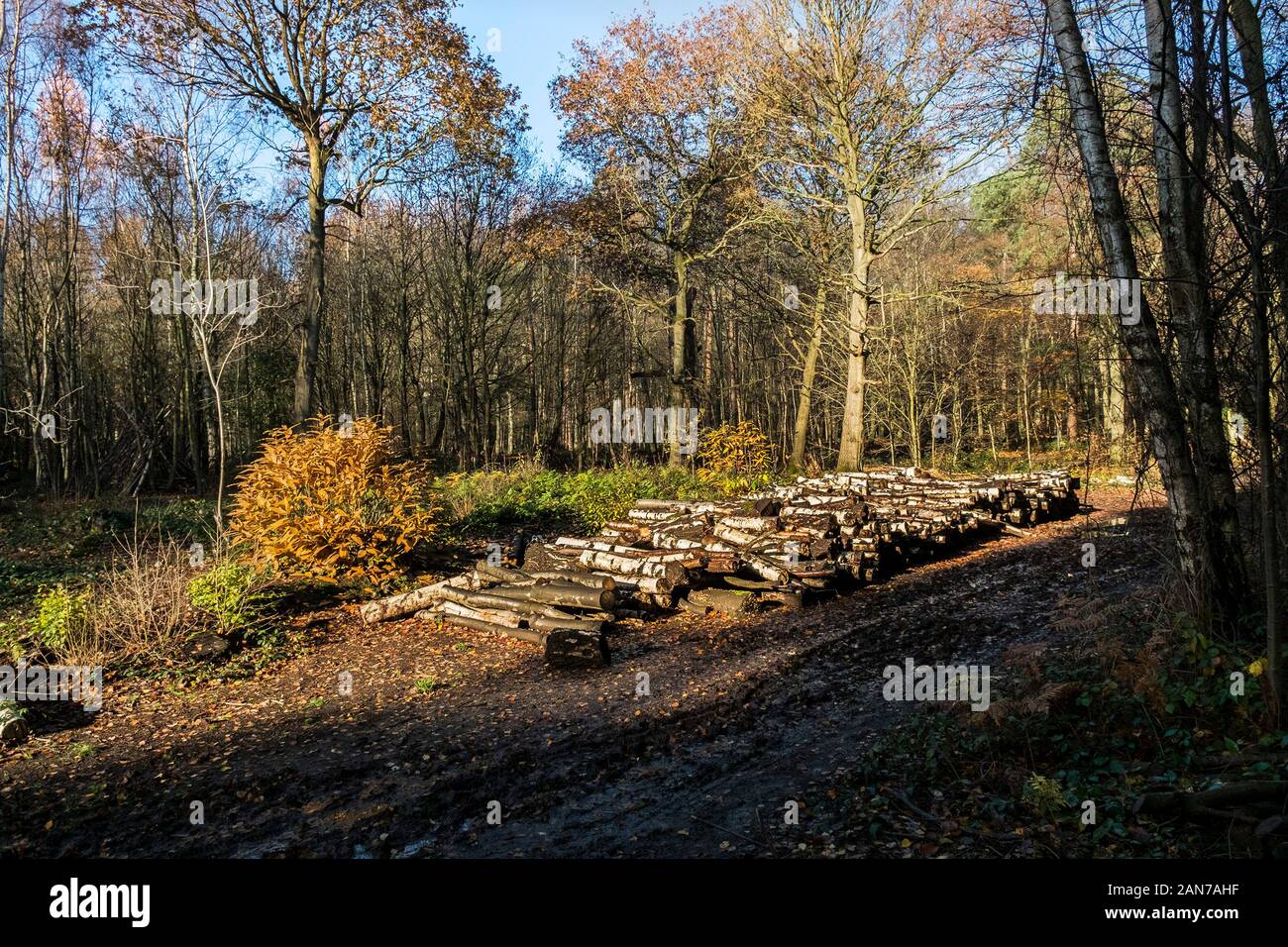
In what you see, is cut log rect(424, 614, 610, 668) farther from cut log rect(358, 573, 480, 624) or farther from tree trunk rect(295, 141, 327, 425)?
tree trunk rect(295, 141, 327, 425)

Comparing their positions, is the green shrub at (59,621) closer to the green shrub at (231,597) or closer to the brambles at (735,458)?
the green shrub at (231,597)

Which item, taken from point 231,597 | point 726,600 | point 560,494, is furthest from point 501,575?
point 560,494

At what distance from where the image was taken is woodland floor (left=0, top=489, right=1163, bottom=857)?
4141 mm

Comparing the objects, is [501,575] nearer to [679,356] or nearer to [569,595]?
[569,595]

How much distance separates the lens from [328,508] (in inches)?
368

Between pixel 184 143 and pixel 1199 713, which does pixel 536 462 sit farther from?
pixel 1199 713

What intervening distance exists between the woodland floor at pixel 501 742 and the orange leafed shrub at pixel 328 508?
2.81ft

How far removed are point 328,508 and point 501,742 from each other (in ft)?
16.6

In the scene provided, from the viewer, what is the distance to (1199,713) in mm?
4344

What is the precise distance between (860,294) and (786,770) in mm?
13671

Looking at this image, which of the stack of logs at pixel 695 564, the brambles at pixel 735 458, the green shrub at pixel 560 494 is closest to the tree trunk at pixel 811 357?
the brambles at pixel 735 458

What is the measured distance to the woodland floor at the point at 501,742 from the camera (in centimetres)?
414

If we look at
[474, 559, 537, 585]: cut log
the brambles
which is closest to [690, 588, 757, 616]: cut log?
[474, 559, 537, 585]: cut log
